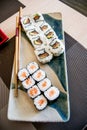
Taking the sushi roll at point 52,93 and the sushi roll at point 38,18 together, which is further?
the sushi roll at point 38,18

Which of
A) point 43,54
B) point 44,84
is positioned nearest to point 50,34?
point 43,54

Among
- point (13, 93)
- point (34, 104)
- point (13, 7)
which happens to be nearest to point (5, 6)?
point (13, 7)

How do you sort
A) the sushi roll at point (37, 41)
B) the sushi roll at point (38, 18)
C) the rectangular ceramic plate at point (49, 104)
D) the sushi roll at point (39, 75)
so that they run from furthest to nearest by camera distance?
1. the sushi roll at point (38, 18)
2. the sushi roll at point (37, 41)
3. the sushi roll at point (39, 75)
4. the rectangular ceramic plate at point (49, 104)

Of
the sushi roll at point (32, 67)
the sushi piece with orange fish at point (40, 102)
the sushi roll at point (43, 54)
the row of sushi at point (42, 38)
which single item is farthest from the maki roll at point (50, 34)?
the sushi piece with orange fish at point (40, 102)

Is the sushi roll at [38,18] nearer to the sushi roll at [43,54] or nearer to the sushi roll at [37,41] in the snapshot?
the sushi roll at [37,41]

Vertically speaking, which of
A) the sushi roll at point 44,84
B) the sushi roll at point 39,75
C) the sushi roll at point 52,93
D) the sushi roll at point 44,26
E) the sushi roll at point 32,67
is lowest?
the sushi roll at point 52,93

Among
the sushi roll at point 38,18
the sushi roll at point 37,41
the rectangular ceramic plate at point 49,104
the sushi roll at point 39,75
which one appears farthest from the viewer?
the sushi roll at point 38,18

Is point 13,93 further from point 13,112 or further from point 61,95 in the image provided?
point 61,95
